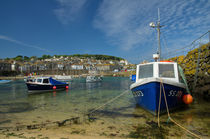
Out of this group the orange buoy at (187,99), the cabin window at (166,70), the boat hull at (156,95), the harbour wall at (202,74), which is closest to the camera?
the boat hull at (156,95)

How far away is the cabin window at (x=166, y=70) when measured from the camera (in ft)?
31.2

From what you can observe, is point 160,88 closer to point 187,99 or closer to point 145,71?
point 145,71

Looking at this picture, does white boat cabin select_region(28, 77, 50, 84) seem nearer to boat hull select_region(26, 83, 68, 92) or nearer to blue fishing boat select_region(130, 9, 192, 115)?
boat hull select_region(26, 83, 68, 92)

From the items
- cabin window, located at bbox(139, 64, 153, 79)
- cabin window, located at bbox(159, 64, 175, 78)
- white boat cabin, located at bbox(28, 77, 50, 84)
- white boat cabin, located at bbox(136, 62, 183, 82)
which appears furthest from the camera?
white boat cabin, located at bbox(28, 77, 50, 84)

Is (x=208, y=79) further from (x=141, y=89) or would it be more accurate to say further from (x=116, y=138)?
(x=116, y=138)

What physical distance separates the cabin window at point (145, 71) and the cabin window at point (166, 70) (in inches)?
26.5

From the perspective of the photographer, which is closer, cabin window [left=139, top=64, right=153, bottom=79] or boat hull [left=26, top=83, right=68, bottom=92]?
cabin window [left=139, top=64, right=153, bottom=79]

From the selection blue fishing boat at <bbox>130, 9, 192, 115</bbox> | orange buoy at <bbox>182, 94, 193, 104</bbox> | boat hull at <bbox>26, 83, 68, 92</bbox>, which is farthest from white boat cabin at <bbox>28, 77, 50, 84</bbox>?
orange buoy at <bbox>182, 94, 193, 104</bbox>

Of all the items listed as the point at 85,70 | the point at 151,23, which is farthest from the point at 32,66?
the point at 151,23

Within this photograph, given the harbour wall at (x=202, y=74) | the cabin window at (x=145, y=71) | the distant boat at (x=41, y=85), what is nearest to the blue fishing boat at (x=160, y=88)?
the cabin window at (x=145, y=71)

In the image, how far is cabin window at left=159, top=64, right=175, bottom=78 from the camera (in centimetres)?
950

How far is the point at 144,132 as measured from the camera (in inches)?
260

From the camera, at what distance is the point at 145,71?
10.3 meters

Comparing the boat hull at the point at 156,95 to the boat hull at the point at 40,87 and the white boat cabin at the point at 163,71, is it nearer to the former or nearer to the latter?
the white boat cabin at the point at 163,71
